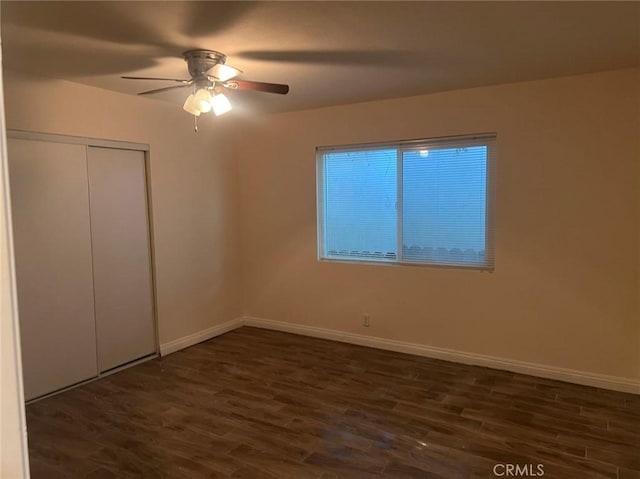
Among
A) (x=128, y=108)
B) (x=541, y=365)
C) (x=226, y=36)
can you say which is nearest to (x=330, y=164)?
(x=128, y=108)

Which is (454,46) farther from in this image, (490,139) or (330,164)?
(330,164)

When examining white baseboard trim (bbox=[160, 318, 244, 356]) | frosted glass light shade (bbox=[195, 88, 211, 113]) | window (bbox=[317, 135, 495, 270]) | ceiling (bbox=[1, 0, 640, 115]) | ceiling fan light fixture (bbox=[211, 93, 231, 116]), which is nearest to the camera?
ceiling (bbox=[1, 0, 640, 115])

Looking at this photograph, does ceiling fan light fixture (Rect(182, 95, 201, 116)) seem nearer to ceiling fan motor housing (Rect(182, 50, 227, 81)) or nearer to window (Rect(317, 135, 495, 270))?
ceiling fan motor housing (Rect(182, 50, 227, 81))

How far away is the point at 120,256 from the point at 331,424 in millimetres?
2376

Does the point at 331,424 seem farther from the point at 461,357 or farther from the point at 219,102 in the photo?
the point at 219,102

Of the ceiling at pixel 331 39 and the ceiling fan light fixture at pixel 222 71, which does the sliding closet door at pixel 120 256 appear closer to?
the ceiling at pixel 331 39

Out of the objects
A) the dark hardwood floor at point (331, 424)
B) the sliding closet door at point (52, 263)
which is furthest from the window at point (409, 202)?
the sliding closet door at point (52, 263)

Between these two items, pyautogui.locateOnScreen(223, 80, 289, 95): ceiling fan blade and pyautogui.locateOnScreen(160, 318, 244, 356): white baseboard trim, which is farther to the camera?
pyautogui.locateOnScreen(160, 318, 244, 356): white baseboard trim

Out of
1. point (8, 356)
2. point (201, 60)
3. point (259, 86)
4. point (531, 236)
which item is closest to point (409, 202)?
point (531, 236)

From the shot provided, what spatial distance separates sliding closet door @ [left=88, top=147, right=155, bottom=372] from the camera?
151 inches

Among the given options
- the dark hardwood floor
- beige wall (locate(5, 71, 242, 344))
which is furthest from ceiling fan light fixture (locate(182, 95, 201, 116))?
the dark hardwood floor

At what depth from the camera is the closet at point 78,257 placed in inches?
132

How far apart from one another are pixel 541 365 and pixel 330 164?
272 cm

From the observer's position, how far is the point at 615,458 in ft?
8.42
